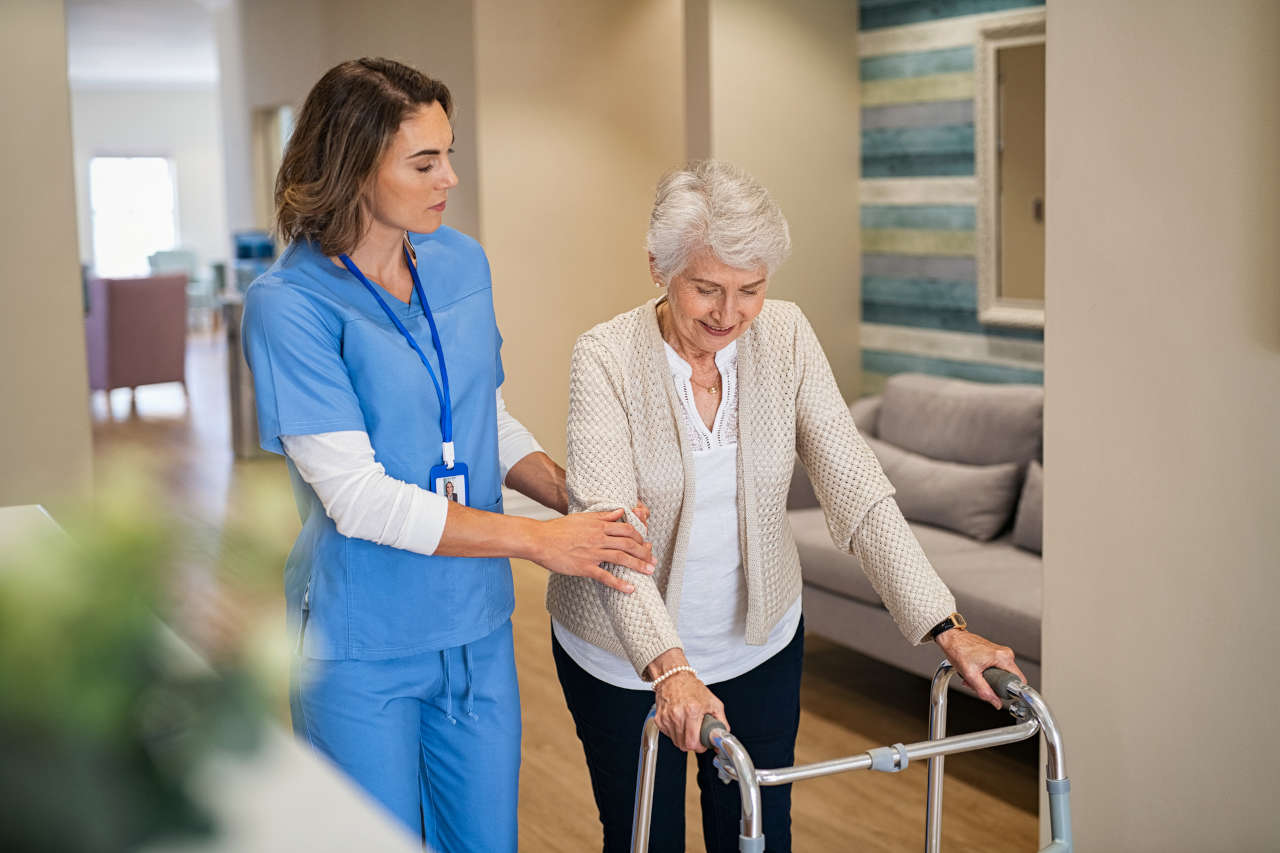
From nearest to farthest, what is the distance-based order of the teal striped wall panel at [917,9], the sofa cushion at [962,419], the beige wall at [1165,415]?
the beige wall at [1165,415] → the sofa cushion at [962,419] → the teal striped wall panel at [917,9]

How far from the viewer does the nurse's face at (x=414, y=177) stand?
163 centimetres

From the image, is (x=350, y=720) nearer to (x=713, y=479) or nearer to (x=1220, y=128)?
(x=713, y=479)

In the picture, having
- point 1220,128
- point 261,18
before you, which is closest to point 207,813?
point 1220,128

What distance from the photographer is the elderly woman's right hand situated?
152 centimetres

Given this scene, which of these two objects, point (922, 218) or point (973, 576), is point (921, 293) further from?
point (973, 576)

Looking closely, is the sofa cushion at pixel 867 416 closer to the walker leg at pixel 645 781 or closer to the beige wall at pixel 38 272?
the beige wall at pixel 38 272

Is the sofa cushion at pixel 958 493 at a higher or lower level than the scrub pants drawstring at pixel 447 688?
lower

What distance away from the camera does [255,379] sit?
5.36 feet

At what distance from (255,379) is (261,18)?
7.67 m

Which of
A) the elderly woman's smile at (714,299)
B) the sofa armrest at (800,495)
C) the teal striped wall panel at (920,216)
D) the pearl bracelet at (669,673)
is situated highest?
the teal striped wall panel at (920,216)

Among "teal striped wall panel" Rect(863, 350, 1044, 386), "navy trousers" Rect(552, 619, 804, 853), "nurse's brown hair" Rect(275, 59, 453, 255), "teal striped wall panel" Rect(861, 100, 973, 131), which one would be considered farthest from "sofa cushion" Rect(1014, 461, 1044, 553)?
"nurse's brown hair" Rect(275, 59, 453, 255)

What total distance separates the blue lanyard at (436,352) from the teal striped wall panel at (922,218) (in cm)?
333

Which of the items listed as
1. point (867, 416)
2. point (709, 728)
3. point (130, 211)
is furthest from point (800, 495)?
point (130, 211)

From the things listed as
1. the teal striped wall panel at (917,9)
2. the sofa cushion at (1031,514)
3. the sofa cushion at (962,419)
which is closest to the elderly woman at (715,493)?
the sofa cushion at (1031,514)
